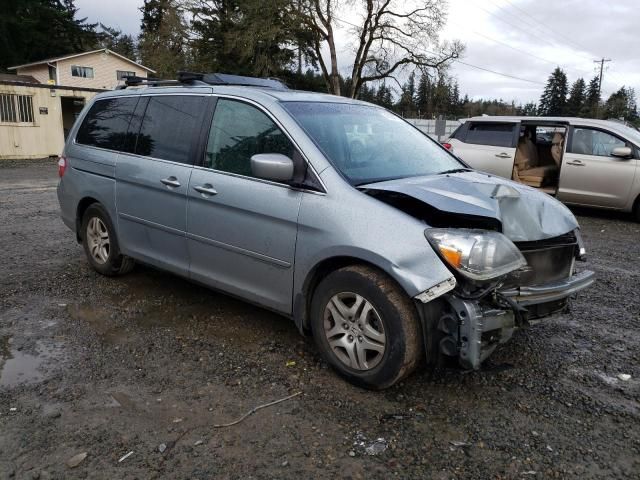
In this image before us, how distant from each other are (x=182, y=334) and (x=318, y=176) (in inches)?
66.4

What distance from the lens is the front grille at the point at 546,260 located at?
3.21m

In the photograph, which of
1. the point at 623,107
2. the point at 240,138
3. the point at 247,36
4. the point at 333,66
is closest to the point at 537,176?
the point at 240,138

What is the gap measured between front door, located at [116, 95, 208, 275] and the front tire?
148 cm

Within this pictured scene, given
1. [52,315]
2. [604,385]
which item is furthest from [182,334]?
[604,385]

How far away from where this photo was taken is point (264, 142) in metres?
3.68

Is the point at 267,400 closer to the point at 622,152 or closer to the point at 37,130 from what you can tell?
the point at 622,152

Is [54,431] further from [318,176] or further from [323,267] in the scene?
[318,176]

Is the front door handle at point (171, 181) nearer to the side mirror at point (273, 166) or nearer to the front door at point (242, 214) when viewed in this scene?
the front door at point (242, 214)

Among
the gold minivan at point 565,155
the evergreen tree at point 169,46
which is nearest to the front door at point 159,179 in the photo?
the gold minivan at point 565,155

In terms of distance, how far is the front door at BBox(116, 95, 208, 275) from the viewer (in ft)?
13.6

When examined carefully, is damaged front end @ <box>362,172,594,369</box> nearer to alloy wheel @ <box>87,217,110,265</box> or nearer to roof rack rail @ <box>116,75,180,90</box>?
roof rack rail @ <box>116,75,180,90</box>

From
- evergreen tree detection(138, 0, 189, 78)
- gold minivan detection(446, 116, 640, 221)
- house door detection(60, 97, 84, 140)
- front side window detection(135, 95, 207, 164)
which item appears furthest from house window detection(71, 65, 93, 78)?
front side window detection(135, 95, 207, 164)

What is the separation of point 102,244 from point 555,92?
311ft

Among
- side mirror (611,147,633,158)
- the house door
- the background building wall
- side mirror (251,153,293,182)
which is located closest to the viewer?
side mirror (251,153,293,182)
